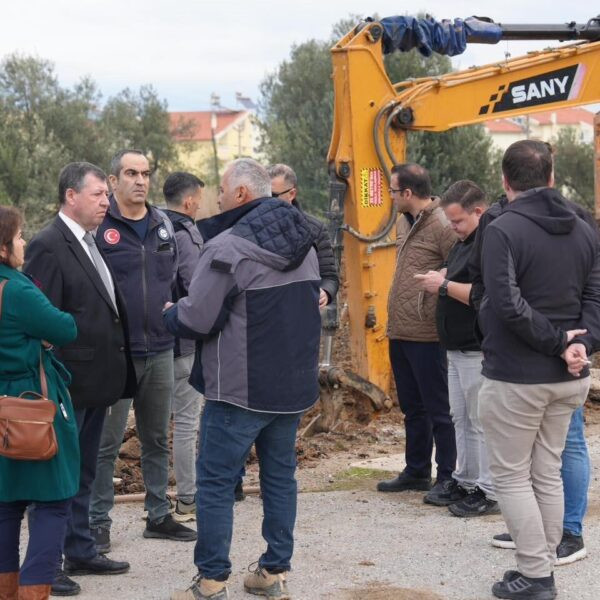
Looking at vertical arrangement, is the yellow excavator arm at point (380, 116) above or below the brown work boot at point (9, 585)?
above

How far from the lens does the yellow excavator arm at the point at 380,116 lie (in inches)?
380

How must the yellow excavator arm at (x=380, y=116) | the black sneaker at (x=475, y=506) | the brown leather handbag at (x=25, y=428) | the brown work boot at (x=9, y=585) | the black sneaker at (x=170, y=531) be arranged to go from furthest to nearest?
the yellow excavator arm at (x=380, y=116), the black sneaker at (x=475, y=506), the black sneaker at (x=170, y=531), the brown work boot at (x=9, y=585), the brown leather handbag at (x=25, y=428)

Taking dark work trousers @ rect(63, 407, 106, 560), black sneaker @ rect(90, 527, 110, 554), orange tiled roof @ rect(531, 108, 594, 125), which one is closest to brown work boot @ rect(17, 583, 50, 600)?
dark work trousers @ rect(63, 407, 106, 560)

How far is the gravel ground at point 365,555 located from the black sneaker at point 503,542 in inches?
2.1

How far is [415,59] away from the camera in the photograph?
83.2 feet

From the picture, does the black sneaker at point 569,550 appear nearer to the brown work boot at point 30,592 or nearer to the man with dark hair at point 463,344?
the man with dark hair at point 463,344

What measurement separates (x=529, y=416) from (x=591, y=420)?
5.07 meters

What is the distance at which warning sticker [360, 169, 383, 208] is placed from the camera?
9.71 m

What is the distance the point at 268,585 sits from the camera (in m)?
5.14

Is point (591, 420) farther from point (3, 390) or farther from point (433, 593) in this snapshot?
point (3, 390)

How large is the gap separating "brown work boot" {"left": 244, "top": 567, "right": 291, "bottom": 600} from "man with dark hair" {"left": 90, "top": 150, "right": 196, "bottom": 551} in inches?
40.0

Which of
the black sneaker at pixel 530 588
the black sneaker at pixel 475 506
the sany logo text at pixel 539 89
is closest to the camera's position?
the black sneaker at pixel 530 588

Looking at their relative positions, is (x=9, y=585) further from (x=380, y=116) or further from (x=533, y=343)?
(x=380, y=116)

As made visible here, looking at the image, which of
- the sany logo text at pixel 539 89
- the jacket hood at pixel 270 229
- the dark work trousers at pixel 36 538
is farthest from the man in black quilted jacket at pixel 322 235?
the sany logo text at pixel 539 89
